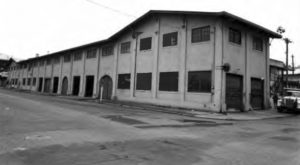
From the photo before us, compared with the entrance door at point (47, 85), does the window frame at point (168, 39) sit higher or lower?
higher

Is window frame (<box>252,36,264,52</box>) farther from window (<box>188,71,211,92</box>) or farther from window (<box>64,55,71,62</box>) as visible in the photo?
window (<box>64,55,71,62</box>)

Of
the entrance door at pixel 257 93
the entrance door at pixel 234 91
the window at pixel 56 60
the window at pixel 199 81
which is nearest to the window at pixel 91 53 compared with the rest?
the window at pixel 56 60

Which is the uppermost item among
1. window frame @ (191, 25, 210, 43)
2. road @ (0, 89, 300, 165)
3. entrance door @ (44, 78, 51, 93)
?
window frame @ (191, 25, 210, 43)

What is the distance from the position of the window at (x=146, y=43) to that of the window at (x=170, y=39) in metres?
2.13

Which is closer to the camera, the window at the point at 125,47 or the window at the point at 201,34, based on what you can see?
the window at the point at 201,34

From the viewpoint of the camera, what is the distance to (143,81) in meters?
22.9

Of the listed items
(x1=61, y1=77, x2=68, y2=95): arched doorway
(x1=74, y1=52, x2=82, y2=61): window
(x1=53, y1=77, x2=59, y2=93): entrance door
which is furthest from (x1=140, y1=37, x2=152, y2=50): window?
(x1=53, y1=77, x2=59, y2=93): entrance door

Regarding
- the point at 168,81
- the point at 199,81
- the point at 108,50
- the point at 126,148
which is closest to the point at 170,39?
the point at 168,81

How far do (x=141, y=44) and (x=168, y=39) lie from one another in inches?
156

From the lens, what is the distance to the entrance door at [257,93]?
2041 cm

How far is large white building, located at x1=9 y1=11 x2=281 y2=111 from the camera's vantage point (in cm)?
1750

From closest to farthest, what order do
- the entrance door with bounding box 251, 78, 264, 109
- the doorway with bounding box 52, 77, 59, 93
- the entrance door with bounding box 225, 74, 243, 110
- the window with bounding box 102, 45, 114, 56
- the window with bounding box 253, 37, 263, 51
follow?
the entrance door with bounding box 225, 74, 243, 110, the entrance door with bounding box 251, 78, 264, 109, the window with bounding box 253, 37, 263, 51, the window with bounding box 102, 45, 114, 56, the doorway with bounding box 52, 77, 59, 93

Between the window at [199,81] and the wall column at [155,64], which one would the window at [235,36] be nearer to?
the window at [199,81]

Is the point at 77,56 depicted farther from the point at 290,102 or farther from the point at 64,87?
the point at 290,102
